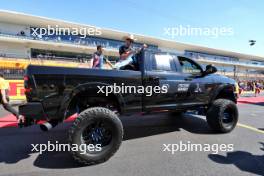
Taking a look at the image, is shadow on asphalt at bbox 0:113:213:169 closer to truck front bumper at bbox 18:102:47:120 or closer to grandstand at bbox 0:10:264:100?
truck front bumper at bbox 18:102:47:120

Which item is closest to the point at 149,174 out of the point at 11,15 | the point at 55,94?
the point at 55,94

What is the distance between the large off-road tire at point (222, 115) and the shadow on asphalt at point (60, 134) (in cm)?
33

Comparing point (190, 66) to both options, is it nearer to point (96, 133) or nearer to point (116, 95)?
point (116, 95)

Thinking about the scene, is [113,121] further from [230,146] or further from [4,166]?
[230,146]

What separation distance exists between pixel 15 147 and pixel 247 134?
17.7 ft

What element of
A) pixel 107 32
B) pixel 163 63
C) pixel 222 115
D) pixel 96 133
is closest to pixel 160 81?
pixel 163 63

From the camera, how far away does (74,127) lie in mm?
3258

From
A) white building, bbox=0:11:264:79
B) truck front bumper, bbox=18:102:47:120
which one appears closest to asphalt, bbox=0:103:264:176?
truck front bumper, bbox=18:102:47:120

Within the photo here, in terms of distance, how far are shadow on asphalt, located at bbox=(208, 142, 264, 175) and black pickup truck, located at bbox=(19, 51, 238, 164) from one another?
1.22 metres

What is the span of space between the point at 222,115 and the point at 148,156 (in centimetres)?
241

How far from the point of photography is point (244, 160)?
3559 mm

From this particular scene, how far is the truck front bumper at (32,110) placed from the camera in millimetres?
3161

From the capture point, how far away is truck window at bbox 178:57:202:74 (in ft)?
16.5

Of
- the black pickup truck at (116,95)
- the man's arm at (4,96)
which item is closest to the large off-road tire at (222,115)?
the black pickup truck at (116,95)
